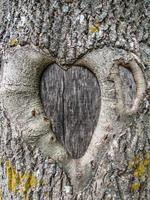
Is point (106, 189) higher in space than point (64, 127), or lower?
lower

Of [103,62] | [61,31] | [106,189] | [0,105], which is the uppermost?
[61,31]

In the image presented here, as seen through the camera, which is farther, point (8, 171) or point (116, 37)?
point (8, 171)

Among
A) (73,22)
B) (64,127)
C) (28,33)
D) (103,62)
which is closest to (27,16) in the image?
(28,33)

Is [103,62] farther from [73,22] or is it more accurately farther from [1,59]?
[1,59]
